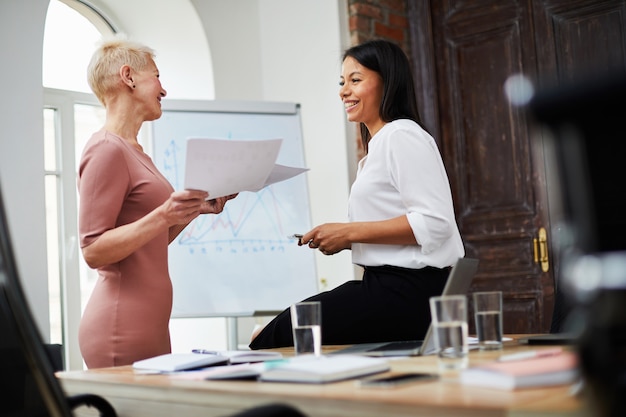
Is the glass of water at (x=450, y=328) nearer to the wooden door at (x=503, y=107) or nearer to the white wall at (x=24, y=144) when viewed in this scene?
the white wall at (x=24, y=144)

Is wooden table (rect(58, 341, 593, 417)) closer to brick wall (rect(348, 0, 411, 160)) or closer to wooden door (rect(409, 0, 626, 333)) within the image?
wooden door (rect(409, 0, 626, 333))

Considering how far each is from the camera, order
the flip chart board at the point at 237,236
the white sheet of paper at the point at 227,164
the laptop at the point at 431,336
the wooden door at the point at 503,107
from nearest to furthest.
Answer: the laptop at the point at 431,336 < the white sheet of paper at the point at 227,164 < the flip chart board at the point at 237,236 < the wooden door at the point at 503,107

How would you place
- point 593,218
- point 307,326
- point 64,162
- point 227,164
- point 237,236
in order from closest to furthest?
point 593,218, point 307,326, point 227,164, point 237,236, point 64,162

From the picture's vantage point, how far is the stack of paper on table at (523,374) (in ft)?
3.09

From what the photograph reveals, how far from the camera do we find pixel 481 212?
3.99m

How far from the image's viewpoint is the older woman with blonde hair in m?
1.98

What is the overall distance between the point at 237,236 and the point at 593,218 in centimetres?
297

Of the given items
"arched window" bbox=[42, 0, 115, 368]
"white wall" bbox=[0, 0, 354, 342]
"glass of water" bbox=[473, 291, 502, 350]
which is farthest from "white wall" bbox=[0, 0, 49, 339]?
"glass of water" bbox=[473, 291, 502, 350]

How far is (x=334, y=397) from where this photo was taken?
0.98 m

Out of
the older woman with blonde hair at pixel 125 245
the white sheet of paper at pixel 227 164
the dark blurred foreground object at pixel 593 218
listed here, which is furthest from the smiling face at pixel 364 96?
the dark blurred foreground object at pixel 593 218

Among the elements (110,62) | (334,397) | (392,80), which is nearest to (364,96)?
(392,80)

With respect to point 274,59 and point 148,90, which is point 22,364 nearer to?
point 148,90

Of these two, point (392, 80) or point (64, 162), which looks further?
point (64, 162)

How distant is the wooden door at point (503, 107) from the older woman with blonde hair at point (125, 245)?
2.12 meters
